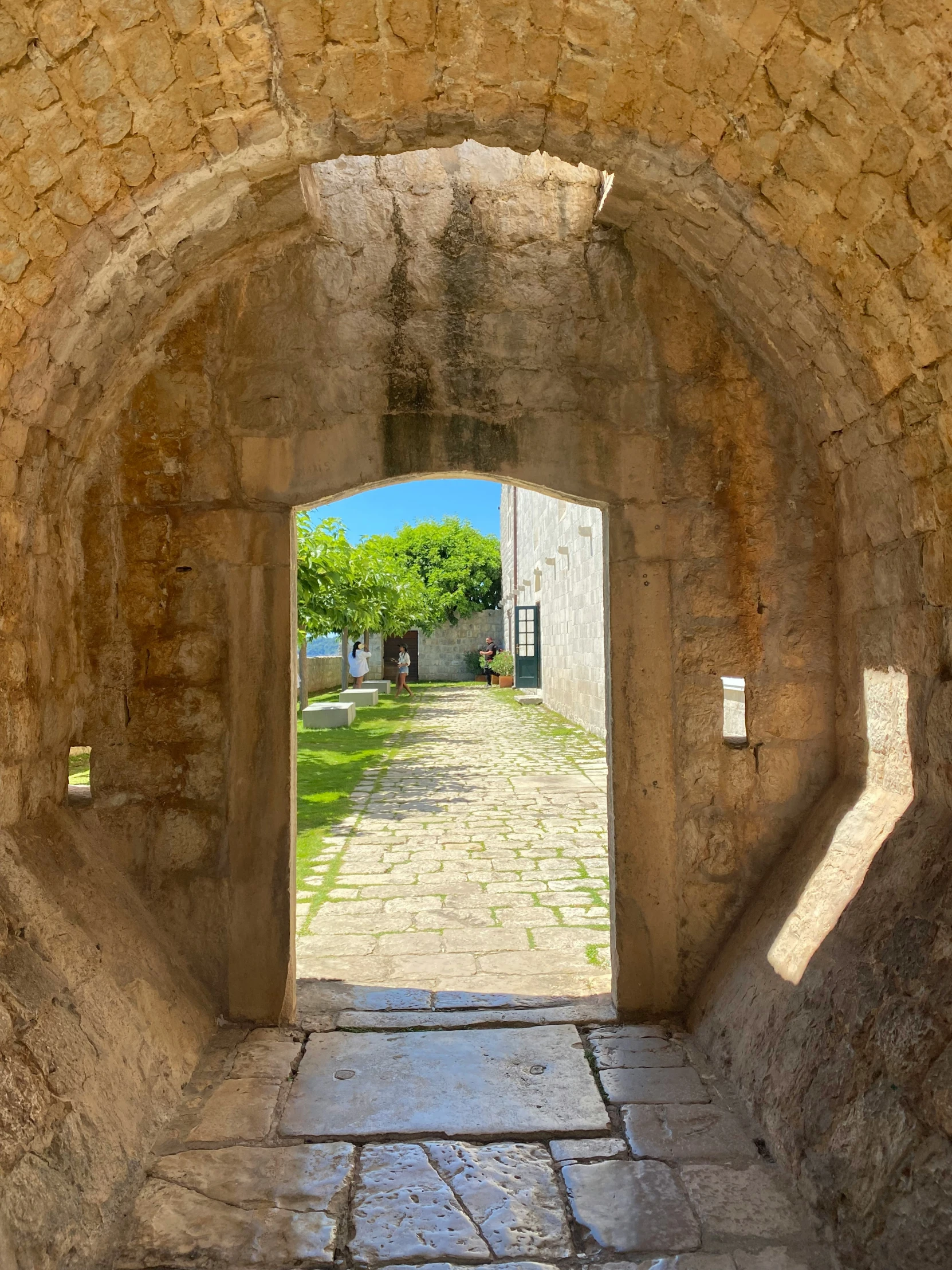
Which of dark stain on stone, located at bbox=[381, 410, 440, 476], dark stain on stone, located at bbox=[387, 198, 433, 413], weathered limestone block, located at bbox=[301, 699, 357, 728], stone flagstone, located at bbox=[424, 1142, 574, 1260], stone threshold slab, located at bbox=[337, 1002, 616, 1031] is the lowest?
stone threshold slab, located at bbox=[337, 1002, 616, 1031]

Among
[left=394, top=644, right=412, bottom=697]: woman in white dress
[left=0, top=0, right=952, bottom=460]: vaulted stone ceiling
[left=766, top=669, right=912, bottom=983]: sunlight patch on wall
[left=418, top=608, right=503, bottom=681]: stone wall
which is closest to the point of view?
[left=0, top=0, right=952, bottom=460]: vaulted stone ceiling

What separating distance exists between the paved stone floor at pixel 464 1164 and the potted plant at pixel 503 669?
24517 millimetres

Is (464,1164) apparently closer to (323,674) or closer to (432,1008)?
(432,1008)

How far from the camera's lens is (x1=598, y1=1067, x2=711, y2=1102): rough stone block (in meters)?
3.16

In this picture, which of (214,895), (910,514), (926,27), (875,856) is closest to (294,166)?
(926,27)

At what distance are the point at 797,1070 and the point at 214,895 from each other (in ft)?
7.91

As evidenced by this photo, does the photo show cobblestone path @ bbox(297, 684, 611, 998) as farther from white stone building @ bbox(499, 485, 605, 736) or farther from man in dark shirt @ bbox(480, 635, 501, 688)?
man in dark shirt @ bbox(480, 635, 501, 688)

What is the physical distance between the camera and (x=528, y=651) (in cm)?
2277

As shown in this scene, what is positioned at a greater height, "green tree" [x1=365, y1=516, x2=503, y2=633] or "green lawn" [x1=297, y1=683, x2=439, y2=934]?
"green tree" [x1=365, y1=516, x2=503, y2=633]

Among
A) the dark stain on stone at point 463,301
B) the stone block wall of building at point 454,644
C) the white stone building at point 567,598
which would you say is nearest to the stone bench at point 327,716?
the white stone building at point 567,598

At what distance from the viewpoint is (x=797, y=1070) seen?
9.15 feet

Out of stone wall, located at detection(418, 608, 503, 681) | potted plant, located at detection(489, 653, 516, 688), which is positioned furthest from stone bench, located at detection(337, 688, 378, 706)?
stone wall, located at detection(418, 608, 503, 681)

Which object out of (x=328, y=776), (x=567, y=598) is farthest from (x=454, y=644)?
(x=328, y=776)

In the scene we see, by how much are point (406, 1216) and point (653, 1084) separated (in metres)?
1.14
